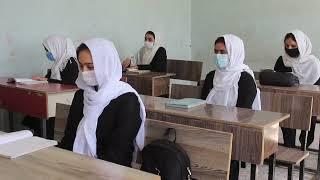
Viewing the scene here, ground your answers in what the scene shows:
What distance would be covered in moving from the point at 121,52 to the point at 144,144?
397 centimetres

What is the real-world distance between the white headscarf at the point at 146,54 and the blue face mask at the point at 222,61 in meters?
2.59

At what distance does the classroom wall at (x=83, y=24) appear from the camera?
4.36m

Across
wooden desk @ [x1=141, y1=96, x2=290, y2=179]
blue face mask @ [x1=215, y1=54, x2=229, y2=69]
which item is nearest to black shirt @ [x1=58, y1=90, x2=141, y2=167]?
wooden desk @ [x1=141, y1=96, x2=290, y2=179]

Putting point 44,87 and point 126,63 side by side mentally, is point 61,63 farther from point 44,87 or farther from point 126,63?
point 126,63

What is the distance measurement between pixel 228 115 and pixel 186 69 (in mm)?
3006

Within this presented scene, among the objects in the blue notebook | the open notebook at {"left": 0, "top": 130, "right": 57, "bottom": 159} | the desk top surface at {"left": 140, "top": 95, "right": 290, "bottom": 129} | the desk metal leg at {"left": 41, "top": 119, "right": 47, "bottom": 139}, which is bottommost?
the desk metal leg at {"left": 41, "top": 119, "right": 47, "bottom": 139}

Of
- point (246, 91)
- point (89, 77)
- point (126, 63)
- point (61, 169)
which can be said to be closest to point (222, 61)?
point (246, 91)

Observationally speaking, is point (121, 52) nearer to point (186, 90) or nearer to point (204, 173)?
point (186, 90)

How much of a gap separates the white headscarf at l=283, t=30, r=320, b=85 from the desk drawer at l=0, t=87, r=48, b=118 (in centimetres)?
275

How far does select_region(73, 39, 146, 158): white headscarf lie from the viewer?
1.95 meters

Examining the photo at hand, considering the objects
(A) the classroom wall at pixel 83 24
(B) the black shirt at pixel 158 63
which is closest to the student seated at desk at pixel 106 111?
(A) the classroom wall at pixel 83 24

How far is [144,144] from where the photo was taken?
6.34ft

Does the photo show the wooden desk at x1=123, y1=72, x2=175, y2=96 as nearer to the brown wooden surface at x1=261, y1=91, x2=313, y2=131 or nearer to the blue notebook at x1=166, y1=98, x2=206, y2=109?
the brown wooden surface at x1=261, y1=91, x2=313, y2=131

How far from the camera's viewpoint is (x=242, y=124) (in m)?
2.12
